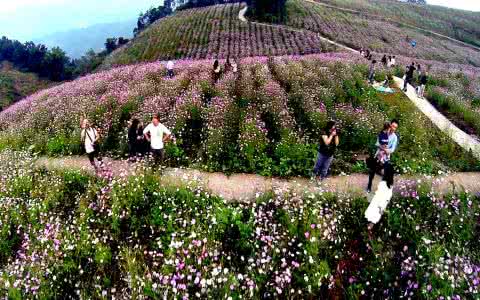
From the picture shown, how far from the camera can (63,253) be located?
9078mm

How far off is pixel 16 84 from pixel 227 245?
109907mm

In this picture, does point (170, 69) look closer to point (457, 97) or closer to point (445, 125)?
point (445, 125)

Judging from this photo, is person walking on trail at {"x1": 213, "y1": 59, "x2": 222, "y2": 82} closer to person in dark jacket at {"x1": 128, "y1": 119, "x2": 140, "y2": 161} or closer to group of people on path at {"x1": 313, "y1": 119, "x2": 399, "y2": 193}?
person in dark jacket at {"x1": 128, "y1": 119, "x2": 140, "y2": 161}

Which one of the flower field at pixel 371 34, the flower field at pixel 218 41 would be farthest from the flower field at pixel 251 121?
the flower field at pixel 371 34

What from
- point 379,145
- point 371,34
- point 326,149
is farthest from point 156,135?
point 371,34

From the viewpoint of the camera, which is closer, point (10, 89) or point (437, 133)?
point (437, 133)

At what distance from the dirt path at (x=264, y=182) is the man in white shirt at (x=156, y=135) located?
2.43ft

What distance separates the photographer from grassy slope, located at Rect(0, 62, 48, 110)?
87113mm

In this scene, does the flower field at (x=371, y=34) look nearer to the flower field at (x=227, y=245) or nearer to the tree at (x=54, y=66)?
the flower field at (x=227, y=245)

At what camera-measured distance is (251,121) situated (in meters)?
15.2

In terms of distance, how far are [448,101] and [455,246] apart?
592 inches

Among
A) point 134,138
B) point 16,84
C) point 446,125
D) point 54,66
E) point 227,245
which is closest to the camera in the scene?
point 227,245

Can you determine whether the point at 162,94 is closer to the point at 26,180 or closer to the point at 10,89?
the point at 26,180

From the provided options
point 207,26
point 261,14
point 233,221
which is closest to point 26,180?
point 233,221
